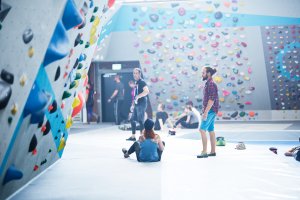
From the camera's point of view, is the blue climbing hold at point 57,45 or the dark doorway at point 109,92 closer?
the blue climbing hold at point 57,45

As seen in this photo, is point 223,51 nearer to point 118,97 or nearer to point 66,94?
point 118,97

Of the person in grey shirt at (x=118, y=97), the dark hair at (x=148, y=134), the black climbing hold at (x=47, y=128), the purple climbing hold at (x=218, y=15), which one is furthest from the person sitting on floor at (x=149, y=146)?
the purple climbing hold at (x=218, y=15)

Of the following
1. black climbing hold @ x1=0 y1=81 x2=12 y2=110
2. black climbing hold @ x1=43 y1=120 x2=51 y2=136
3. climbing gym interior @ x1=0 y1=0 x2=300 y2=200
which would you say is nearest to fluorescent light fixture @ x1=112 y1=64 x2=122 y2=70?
climbing gym interior @ x1=0 y1=0 x2=300 y2=200

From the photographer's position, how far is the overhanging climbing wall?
7.46 ft

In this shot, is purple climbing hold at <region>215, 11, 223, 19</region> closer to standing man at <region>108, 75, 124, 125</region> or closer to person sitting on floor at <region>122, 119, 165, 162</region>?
standing man at <region>108, 75, 124, 125</region>

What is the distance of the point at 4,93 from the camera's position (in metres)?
2.27

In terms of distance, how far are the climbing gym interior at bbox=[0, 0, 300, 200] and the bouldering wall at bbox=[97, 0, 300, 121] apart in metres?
0.03

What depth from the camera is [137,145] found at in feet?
17.7

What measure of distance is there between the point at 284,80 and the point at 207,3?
3.75m

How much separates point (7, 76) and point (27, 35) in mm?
309

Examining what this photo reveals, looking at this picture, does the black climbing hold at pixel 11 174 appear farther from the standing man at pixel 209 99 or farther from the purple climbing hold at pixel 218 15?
the purple climbing hold at pixel 218 15

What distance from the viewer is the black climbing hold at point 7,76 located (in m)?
2.25

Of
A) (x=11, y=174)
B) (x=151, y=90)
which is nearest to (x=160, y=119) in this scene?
(x=151, y=90)

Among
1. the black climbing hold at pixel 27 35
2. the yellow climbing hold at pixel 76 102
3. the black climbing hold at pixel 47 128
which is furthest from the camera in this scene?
the yellow climbing hold at pixel 76 102
